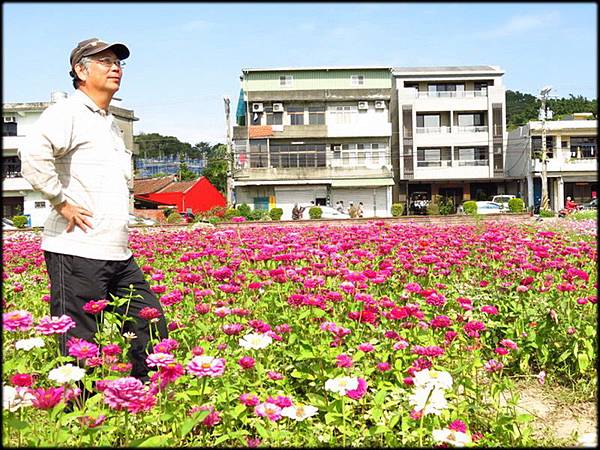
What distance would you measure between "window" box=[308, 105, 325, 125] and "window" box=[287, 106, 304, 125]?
52cm

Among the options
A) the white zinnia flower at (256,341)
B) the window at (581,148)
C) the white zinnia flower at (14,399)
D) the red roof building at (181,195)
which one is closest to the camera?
the white zinnia flower at (14,399)

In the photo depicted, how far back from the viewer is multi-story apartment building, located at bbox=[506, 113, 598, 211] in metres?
38.3

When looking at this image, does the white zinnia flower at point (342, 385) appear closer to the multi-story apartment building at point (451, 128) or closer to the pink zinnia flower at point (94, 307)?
the pink zinnia flower at point (94, 307)

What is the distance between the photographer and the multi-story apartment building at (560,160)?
3828cm

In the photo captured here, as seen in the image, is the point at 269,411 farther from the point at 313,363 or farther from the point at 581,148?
the point at 581,148

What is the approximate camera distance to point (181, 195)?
40.1 metres

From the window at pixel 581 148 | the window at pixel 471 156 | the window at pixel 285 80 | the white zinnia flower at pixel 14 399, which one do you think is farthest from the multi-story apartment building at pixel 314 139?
the white zinnia flower at pixel 14 399

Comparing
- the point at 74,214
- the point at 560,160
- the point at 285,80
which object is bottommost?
the point at 74,214

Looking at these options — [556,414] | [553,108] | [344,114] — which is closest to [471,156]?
[344,114]

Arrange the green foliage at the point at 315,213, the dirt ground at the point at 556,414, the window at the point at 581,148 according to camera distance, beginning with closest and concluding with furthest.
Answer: the dirt ground at the point at 556,414 < the green foliage at the point at 315,213 < the window at the point at 581,148

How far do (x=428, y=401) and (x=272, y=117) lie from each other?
3678cm

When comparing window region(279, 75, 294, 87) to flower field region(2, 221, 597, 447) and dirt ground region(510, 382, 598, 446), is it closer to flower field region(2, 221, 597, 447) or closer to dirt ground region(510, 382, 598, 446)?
flower field region(2, 221, 597, 447)

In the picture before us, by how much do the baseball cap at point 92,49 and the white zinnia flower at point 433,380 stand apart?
2.16m

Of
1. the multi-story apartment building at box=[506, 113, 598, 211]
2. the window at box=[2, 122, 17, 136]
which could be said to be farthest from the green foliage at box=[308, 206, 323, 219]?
the window at box=[2, 122, 17, 136]
